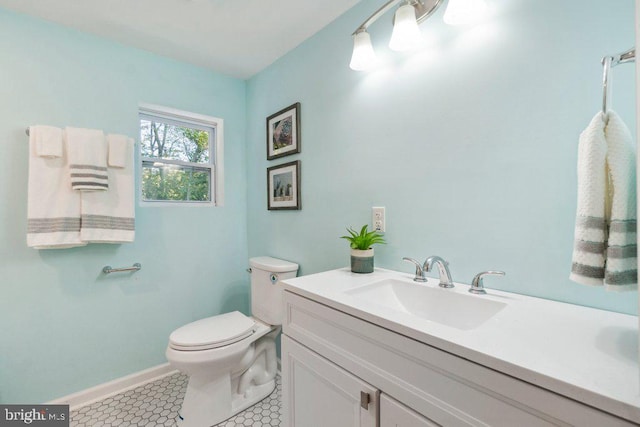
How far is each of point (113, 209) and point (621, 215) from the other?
214 cm

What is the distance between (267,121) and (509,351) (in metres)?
1.94

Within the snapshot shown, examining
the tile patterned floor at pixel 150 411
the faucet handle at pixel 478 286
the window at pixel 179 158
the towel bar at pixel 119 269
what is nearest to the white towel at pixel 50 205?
the towel bar at pixel 119 269

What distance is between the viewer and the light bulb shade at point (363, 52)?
1262mm

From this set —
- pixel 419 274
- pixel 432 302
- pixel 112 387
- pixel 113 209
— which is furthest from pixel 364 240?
pixel 112 387

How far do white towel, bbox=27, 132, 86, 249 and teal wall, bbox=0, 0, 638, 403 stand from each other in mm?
144

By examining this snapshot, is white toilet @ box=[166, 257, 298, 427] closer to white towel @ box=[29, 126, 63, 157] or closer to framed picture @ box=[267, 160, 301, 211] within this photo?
framed picture @ box=[267, 160, 301, 211]

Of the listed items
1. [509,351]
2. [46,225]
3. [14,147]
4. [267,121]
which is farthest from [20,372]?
[509,351]

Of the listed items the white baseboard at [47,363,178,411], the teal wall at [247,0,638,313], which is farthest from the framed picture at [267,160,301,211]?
the white baseboard at [47,363,178,411]

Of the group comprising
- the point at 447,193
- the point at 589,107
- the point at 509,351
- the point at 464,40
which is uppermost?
the point at 464,40

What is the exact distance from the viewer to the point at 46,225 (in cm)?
145

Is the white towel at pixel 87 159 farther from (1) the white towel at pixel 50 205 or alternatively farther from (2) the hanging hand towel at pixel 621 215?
(2) the hanging hand towel at pixel 621 215

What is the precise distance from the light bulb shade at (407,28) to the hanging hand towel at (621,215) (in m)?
0.77

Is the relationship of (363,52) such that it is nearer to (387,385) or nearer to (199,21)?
(199,21)

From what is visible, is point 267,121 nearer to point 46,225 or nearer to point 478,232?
point 46,225
